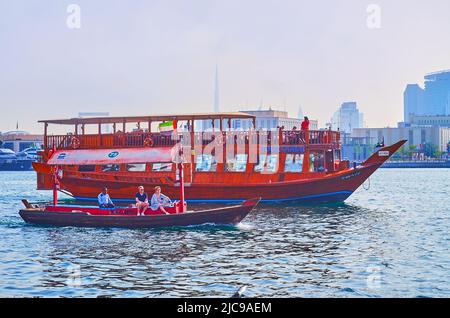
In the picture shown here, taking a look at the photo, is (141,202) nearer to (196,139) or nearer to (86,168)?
(196,139)

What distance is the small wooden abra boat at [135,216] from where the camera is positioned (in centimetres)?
2438

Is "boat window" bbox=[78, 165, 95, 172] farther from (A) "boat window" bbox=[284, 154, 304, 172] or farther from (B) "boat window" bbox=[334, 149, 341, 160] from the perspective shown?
(B) "boat window" bbox=[334, 149, 341, 160]

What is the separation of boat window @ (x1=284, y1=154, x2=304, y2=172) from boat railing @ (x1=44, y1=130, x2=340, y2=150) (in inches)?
28.1

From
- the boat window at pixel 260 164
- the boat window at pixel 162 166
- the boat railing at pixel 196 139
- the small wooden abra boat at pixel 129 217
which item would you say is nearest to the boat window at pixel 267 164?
the boat window at pixel 260 164

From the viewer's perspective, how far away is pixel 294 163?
36.8 metres

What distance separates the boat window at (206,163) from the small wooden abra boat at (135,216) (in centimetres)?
1100

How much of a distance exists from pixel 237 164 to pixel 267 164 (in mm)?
1668

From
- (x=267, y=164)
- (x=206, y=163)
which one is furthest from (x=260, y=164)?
(x=206, y=163)

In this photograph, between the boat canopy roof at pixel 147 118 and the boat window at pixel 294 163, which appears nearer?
the boat canopy roof at pixel 147 118

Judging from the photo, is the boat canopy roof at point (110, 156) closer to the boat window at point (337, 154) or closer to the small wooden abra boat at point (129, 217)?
the small wooden abra boat at point (129, 217)

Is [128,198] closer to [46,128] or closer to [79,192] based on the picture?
[79,192]

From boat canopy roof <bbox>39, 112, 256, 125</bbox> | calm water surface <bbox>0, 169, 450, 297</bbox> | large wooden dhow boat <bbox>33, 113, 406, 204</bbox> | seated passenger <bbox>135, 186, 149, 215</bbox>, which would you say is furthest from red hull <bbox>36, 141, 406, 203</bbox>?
seated passenger <bbox>135, 186, 149, 215</bbox>

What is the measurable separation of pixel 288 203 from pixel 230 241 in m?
14.6
